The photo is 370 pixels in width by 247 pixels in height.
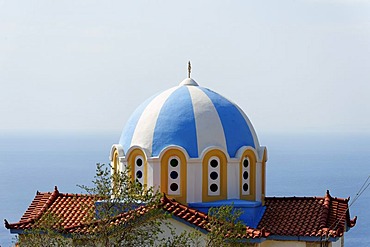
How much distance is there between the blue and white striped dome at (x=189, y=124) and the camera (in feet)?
98.2

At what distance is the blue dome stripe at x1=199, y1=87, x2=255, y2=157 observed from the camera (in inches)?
1190

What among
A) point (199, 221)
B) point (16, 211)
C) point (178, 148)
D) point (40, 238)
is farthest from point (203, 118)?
point (16, 211)

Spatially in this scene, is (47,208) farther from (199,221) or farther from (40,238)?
(40,238)

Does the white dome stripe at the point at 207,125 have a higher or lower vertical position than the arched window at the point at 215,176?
higher

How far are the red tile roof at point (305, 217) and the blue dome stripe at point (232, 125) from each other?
6.53 feet

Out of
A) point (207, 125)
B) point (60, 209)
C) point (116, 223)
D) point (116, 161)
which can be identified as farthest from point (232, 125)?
point (116, 223)

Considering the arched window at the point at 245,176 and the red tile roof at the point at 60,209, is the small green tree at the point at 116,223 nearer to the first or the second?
Result: the red tile roof at the point at 60,209

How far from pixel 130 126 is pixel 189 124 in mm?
1955

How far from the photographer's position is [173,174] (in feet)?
97.9

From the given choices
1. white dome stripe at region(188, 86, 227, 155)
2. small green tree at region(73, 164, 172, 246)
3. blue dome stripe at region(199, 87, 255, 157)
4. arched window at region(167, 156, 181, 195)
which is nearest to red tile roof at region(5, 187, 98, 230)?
arched window at region(167, 156, 181, 195)

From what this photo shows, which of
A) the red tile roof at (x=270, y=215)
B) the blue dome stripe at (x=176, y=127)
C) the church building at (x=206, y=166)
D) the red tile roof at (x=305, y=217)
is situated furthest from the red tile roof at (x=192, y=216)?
the blue dome stripe at (x=176, y=127)

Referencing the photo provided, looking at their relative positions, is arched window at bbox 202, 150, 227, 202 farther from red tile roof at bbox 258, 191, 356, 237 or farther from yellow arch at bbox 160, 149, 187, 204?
red tile roof at bbox 258, 191, 356, 237

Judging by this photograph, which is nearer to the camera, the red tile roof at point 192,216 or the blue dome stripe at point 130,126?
the red tile roof at point 192,216

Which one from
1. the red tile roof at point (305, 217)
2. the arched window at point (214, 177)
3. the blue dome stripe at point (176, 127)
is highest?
the blue dome stripe at point (176, 127)
